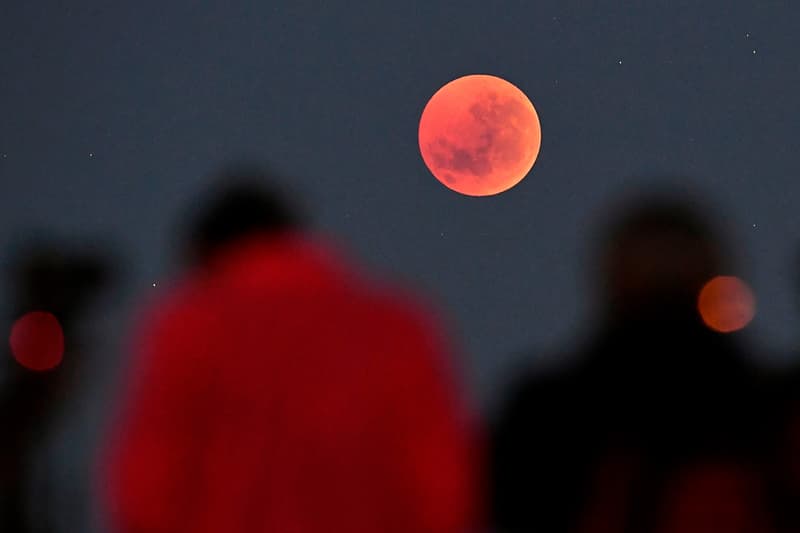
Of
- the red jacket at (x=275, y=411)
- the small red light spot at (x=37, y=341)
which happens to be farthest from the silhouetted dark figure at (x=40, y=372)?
the red jacket at (x=275, y=411)

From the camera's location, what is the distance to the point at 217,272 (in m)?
2.03

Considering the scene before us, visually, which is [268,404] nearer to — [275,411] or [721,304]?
[275,411]

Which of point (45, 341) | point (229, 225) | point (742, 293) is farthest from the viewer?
point (45, 341)

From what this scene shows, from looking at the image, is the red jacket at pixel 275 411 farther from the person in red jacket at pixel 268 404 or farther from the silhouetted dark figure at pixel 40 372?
the silhouetted dark figure at pixel 40 372

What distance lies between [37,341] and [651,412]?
6.74ft

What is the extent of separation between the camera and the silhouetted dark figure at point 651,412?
81.0 inches

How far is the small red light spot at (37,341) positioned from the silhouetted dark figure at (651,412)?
1788mm

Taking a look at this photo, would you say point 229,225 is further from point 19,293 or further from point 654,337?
point 19,293

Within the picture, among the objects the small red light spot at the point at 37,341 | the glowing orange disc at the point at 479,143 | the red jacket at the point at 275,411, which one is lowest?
the red jacket at the point at 275,411

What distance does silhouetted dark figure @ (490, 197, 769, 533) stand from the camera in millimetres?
2059

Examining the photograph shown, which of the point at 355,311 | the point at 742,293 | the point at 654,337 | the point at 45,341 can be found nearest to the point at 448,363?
the point at 355,311

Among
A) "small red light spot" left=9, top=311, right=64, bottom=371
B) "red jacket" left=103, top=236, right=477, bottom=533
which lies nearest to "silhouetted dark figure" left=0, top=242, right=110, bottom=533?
"small red light spot" left=9, top=311, right=64, bottom=371

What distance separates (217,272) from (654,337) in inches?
28.6

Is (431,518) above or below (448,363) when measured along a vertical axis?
below
